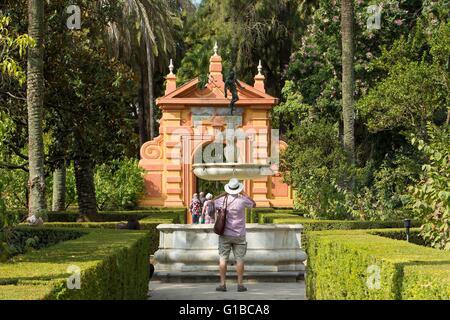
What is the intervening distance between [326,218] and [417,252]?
11.6m

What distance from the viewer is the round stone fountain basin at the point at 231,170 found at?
18.5 m

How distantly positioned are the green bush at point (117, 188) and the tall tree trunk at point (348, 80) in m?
9.93

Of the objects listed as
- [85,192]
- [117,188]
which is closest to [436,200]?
[85,192]

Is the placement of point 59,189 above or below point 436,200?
above

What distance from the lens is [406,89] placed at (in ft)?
71.2

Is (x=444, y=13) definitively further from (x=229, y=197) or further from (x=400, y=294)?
(x=400, y=294)

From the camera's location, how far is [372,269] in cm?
859

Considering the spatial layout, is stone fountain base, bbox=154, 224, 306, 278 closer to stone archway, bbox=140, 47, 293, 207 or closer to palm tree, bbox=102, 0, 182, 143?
palm tree, bbox=102, 0, 182, 143

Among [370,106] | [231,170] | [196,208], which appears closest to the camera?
[231,170]

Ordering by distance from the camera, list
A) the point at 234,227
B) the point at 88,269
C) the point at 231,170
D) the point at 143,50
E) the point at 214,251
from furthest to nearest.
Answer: the point at 143,50
the point at 231,170
the point at 214,251
the point at 234,227
the point at 88,269

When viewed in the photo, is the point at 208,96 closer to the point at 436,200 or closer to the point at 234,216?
the point at 234,216

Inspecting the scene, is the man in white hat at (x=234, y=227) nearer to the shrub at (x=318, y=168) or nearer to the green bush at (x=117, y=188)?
the shrub at (x=318, y=168)

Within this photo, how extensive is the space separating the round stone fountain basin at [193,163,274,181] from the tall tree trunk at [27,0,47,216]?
3157 millimetres

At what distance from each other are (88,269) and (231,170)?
36.6 ft
